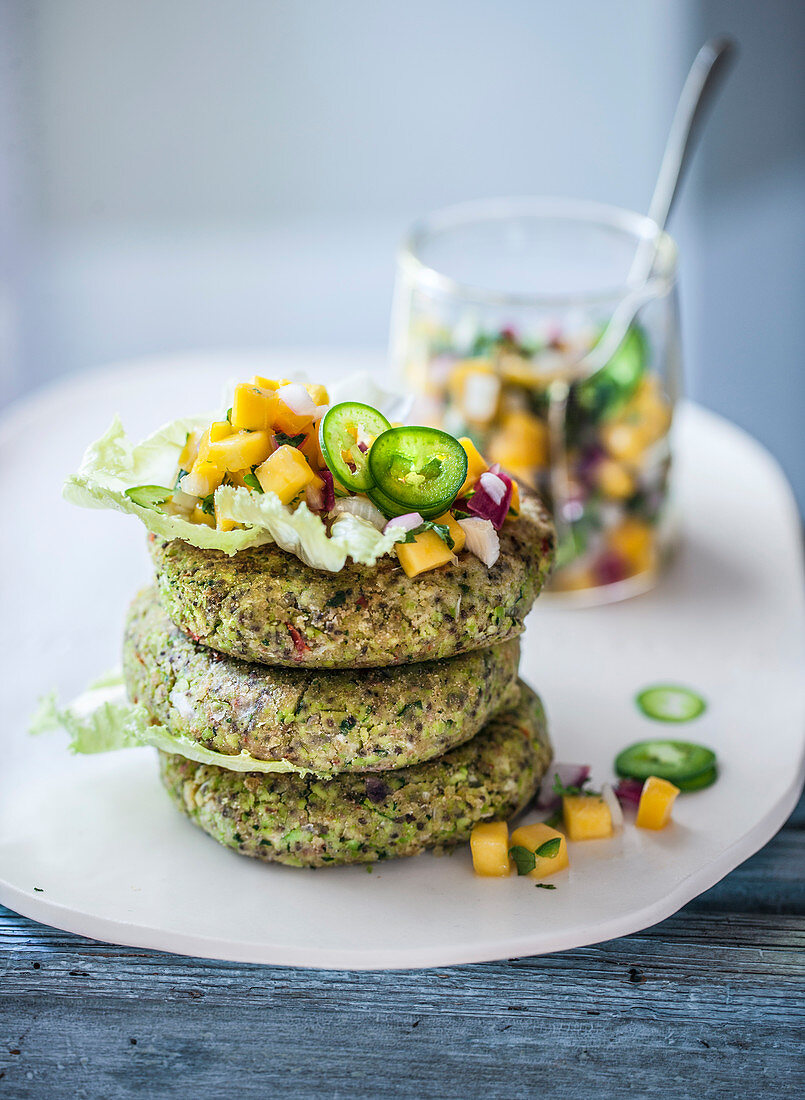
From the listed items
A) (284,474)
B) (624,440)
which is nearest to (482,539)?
(284,474)

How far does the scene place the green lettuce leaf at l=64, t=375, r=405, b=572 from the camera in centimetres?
240

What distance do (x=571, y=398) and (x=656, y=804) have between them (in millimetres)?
1425

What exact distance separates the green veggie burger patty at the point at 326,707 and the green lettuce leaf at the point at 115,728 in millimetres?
23

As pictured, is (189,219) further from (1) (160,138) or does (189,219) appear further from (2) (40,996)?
(2) (40,996)

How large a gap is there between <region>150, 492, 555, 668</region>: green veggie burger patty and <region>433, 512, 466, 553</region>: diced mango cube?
4cm

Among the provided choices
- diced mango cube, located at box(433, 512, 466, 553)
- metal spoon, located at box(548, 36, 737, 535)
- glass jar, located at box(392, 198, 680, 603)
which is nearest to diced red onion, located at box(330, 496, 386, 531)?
diced mango cube, located at box(433, 512, 466, 553)

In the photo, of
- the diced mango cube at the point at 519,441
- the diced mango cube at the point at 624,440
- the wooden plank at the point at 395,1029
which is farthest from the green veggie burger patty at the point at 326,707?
the diced mango cube at the point at 624,440

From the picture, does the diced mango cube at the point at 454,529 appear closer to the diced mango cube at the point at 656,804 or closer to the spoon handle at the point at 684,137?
the diced mango cube at the point at 656,804

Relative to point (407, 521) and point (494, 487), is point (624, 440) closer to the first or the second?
point (494, 487)

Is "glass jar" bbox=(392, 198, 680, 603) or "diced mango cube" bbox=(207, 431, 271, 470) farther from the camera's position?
"glass jar" bbox=(392, 198, 680, 603)

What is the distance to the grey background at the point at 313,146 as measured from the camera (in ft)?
27.4

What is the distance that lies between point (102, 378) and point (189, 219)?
470cm

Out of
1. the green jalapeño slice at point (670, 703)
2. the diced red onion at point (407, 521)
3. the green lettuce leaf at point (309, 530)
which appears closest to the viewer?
the green lettuce leaf at point (309, 530)

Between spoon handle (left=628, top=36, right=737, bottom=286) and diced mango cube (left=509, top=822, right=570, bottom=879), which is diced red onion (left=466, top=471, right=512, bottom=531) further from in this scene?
spoon handle (left=628, top=36, right=737, bottom=286)
